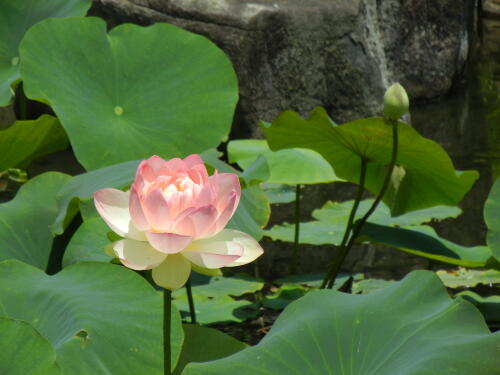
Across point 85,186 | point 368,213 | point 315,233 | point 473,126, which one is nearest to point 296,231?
point 315,233

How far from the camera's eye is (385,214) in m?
2.20

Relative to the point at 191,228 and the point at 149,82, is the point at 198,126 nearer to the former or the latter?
the point at 149,82

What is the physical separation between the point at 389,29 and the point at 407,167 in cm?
291

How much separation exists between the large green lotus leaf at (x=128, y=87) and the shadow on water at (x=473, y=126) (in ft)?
3.20

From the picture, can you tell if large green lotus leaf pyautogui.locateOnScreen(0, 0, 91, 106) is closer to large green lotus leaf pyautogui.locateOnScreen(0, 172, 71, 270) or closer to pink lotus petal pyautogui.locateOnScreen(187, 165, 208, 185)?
large green lotus leaf pyautogui.locateOnScreen(0, 172, 71, 270)

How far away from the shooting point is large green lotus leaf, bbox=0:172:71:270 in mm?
1326

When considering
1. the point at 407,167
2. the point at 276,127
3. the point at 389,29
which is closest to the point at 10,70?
the point at 276,127

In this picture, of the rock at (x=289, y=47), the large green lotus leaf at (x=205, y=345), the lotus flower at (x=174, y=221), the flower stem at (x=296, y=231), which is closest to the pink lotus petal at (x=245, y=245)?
the lotus flower at (x=174, y=221)

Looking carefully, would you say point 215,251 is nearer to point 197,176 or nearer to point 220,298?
point 197,176

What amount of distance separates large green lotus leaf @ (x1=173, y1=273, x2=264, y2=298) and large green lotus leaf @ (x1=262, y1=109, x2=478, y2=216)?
0.31 m

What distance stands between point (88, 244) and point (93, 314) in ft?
1.15

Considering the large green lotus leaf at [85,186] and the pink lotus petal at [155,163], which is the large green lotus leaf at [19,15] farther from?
the pink lotus petal at [155,163]

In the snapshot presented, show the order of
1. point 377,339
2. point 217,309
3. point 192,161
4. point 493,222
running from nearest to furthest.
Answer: point 192,161, point 377,339, point 493,222, point 217,309

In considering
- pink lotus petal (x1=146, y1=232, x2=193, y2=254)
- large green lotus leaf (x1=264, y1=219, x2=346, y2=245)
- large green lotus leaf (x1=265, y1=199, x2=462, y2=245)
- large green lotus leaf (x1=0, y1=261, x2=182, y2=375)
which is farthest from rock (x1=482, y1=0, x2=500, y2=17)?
pink lotus petal (x1=146, y1=232, x2=193, y2=254)
